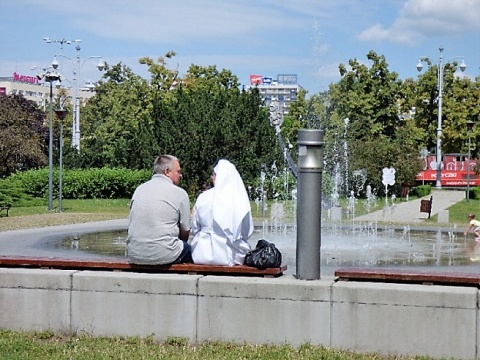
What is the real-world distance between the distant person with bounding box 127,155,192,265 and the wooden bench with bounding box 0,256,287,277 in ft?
0.26

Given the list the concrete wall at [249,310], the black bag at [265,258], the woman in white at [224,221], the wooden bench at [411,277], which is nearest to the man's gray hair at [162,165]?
the woman in white at [224,221]

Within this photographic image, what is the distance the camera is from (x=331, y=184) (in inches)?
1922

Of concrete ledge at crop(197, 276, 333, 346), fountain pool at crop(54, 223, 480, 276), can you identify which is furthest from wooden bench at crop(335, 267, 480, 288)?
fountain pool at crop(54, 223, 480, 276)

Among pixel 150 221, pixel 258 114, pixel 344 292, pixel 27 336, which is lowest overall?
pixel 27 336

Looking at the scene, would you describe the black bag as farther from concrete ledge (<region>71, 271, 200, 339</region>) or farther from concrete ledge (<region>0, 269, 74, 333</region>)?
concrete ledge (<region>0, 269, 74, 333</region>)

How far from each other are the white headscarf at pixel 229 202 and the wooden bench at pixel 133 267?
334 millimetres

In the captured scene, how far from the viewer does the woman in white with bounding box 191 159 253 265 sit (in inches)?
312

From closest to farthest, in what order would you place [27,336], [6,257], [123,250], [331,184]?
1. [27,336]
2. [6,257]
3. [123,250]
4. [331,184]

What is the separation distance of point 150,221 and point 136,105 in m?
53.5

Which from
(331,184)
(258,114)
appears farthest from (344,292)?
(331,184)

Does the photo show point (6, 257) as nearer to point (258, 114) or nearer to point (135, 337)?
point (135, 337)

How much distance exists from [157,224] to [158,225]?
0.5 inches

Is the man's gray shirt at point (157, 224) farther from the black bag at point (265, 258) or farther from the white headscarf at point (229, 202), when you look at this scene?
the black bag at point (265, 258)

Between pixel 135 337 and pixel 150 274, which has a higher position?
pixel 150 274
